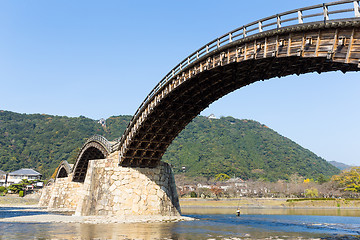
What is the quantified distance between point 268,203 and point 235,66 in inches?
3152

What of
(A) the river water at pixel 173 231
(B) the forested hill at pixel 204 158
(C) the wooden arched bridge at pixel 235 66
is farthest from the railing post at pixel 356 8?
(B) the forested hill at pixel 204 158

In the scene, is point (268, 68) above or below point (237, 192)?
above

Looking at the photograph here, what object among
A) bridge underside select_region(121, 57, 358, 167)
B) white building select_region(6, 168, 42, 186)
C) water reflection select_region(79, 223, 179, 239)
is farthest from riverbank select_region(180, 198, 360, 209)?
white building select_region(6, 168, 42, 186)

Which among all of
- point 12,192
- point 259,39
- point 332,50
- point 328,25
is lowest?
point 12,192

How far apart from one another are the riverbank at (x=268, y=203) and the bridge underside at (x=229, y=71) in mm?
57123

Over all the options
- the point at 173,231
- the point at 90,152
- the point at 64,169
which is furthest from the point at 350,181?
the point at 173,231

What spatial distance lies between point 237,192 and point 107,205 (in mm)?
86711

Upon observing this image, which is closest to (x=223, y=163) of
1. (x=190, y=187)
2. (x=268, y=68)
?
(x=190, y=187)

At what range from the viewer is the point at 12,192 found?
117500 mm

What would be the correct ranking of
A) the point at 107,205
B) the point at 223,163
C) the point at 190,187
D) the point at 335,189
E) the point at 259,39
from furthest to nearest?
the point at 223,163, the point at 190,187, the point at 335,189, the point at 107,205, the point at 259,39

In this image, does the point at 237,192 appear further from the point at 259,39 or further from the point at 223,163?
the point at 259,39

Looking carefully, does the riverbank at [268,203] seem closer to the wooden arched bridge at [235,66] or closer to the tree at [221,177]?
the tree at [221,177]

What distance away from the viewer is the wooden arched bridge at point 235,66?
1712cm

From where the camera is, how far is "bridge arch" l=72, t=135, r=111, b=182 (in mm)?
47812
